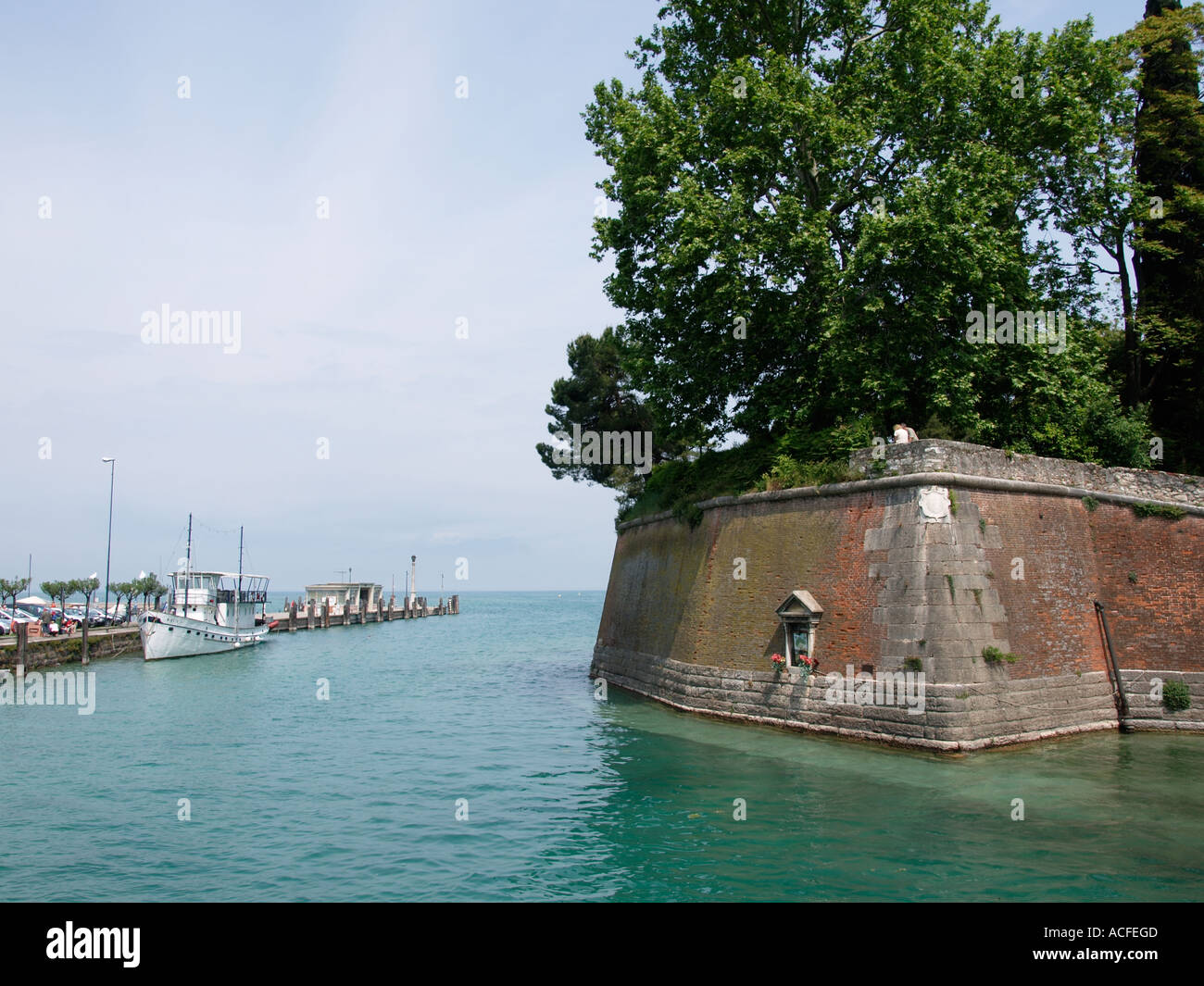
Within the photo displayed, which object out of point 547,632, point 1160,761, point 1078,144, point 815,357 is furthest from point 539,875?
point 547,632

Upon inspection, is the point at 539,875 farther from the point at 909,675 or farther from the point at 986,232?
the point at 986,232

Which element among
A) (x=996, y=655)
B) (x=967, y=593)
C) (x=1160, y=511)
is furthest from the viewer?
(x=1160, y=511)

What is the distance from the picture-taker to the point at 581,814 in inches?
536

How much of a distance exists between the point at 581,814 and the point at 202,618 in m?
42.6

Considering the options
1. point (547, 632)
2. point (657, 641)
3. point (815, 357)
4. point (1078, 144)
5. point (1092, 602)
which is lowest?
point (547, 632)

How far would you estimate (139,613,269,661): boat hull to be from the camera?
43.5 m

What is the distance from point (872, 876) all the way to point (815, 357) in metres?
14.8

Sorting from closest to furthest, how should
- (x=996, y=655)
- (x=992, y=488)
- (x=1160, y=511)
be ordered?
(x=996, y=655) → (x=992, y=488) → (x=1160, y=511)

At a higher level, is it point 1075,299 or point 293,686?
point 1075,299

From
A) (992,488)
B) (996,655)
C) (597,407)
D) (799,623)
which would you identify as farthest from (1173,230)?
(597,407)

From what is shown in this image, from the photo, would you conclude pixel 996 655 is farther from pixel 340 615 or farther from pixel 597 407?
pixel 340 615

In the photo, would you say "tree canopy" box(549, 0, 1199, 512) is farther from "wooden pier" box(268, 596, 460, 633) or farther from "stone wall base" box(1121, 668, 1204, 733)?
"wooden pier" box(268, 596, 460, 633)

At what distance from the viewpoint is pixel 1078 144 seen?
70.4 ft
